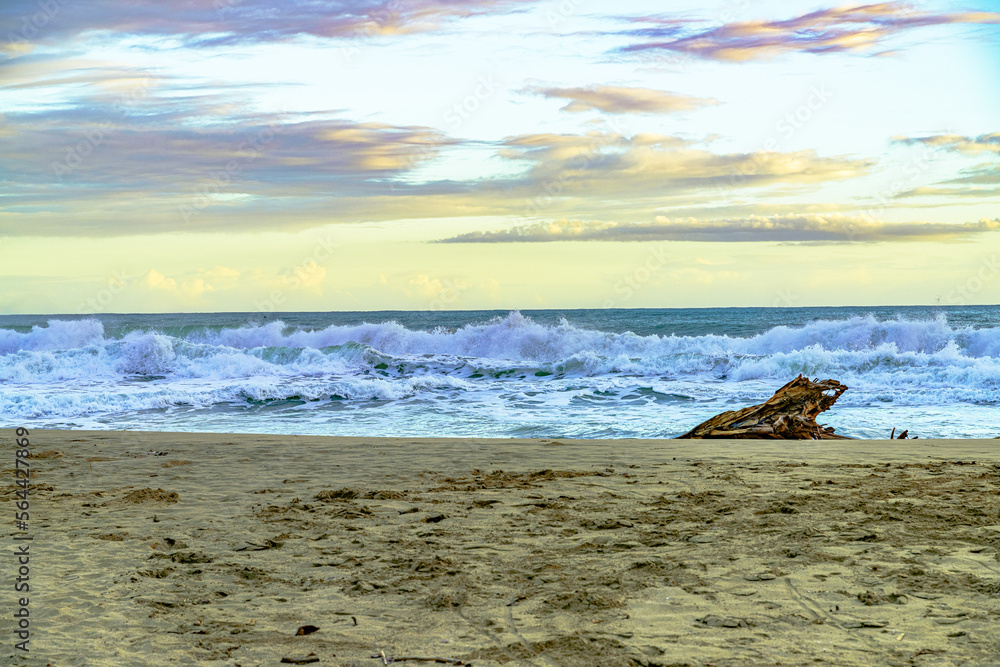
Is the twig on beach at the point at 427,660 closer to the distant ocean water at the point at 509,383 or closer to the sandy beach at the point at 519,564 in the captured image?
the sandy beach at the point at 519,564

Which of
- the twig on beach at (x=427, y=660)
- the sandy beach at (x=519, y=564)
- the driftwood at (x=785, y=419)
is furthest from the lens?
the driftwood at (x=785, y=419)

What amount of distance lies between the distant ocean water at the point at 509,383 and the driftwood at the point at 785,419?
0.96m

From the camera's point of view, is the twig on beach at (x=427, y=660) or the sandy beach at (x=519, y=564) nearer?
the twig on beach at (x=427, y=660)

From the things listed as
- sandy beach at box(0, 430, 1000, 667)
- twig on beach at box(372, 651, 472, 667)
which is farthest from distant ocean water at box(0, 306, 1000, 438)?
twig on beach at box(372, 651, 472, 667)

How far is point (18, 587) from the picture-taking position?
438 centimetres

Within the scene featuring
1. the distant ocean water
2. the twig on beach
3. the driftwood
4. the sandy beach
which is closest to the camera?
Result: the twig on beach

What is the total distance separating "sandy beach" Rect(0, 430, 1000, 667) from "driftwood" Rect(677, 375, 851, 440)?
110 inches

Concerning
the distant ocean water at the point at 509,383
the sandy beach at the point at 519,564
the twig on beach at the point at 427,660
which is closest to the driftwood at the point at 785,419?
the distant ocean water at the point at 509,383

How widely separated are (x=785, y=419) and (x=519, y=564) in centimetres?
799

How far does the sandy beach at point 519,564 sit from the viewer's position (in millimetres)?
3510

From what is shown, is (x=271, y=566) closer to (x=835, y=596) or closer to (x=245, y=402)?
(x=835, y=596)

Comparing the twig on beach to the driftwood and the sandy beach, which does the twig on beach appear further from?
the driftwood

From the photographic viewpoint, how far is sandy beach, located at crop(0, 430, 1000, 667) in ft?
11.5

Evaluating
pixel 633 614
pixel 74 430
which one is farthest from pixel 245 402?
pixel 633 614
